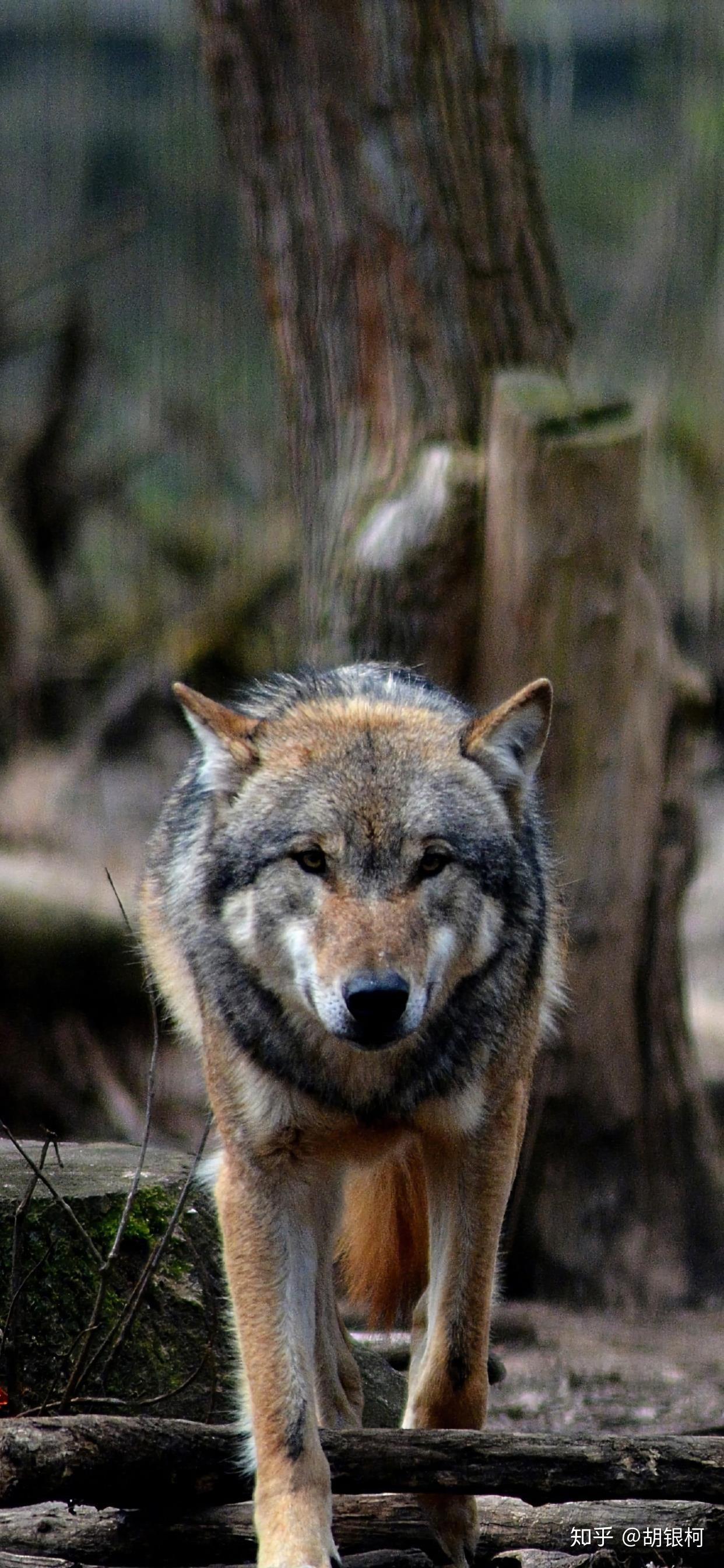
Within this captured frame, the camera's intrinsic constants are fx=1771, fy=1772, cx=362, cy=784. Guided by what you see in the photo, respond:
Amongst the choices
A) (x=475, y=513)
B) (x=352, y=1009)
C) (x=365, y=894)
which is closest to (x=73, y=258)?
(x=475, y=513)

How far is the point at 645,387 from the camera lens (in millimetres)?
17641

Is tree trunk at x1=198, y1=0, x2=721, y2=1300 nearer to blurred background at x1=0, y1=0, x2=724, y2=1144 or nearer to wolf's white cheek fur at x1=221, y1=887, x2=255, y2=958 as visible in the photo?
wolf's white cheek fur at x1=221, y1=887, x2=255, y2=958

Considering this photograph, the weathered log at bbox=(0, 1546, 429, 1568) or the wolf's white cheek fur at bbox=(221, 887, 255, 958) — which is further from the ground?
the wolf's white cheek fur at bbox=(221, 887, 255, 958)

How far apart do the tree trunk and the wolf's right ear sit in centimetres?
365

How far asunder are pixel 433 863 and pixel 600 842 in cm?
437

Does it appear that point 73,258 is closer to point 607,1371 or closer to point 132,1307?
point 607,1371

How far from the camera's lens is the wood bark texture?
27.5 ft

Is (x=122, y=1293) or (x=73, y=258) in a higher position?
(x=73, y=258)

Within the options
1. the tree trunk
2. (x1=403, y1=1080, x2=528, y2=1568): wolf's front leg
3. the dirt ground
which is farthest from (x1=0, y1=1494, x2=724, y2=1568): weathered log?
the tree trunk

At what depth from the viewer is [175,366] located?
1989cm

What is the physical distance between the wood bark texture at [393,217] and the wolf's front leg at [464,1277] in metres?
4.00

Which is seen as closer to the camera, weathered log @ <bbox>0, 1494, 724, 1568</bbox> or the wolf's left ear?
weathered log @ <bbox>0, 1494, 724, 1568</bbox>

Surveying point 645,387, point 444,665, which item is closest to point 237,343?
point 645,387

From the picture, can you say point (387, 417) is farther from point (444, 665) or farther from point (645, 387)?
point (645, 387)
